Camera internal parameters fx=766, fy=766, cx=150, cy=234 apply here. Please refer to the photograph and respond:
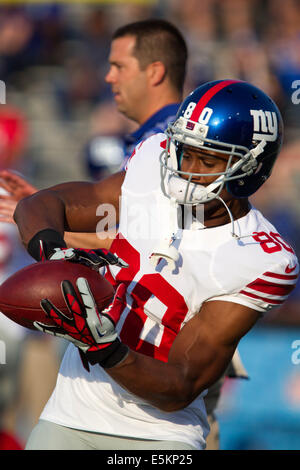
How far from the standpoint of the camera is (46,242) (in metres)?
2.55

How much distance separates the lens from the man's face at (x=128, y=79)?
4266 mm

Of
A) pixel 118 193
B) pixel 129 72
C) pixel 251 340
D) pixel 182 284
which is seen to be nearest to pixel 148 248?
pixel 182 284

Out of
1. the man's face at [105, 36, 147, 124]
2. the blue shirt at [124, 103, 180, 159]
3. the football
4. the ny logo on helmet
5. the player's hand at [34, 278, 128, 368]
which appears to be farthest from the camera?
the man's face at [105, 36, 147, 124]

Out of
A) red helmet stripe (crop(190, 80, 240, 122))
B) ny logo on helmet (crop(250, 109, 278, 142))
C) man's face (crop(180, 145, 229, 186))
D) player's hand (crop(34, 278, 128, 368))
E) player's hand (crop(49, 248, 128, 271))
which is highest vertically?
red helmet stripe (crop(190, 80, 240, 122))

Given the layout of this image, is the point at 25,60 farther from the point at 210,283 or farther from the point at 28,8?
the point at 210,283

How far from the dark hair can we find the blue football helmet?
5.39 feet

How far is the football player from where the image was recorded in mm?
2486

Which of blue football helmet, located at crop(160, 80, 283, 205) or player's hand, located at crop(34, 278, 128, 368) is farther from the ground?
blue football helmet, located at crop(160, 80, 283, 205)

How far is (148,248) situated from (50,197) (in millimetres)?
463

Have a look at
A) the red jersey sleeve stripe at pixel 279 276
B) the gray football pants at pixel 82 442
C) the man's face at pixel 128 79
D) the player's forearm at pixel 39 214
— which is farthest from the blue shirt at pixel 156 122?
the gray football pants at pixel 82 442

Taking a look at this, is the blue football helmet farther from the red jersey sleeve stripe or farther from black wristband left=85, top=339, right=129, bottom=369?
black wristband left=85, top=339, right=129, bottom=369

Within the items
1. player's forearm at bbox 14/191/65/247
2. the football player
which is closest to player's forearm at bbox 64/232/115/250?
player's forearm at bbox 14/191/65/247

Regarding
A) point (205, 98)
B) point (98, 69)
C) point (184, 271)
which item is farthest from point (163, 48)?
point (98, 69)

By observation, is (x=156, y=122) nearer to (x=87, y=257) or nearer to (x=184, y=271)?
(x=184, y=271)
